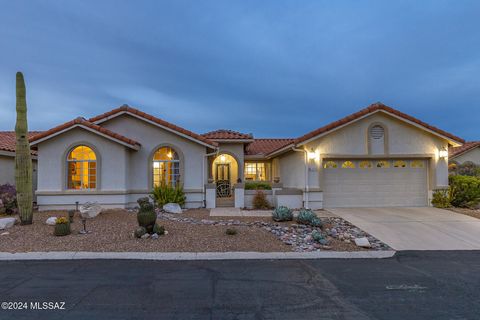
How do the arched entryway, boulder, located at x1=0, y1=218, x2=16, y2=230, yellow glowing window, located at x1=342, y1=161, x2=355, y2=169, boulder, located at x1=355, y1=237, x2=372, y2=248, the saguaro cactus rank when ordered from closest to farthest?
1. boulder, located at x1=355, y1=237, x2=372, y2=248
2. boulder, located at x1=0, y1=218, x2=16, y2=230
3. the saguaro cactus
4. yellow glowing window, located at x1=342, y1=161, x2=355, y2=169
5. the arched entryway

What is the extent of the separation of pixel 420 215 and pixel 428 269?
6.18m

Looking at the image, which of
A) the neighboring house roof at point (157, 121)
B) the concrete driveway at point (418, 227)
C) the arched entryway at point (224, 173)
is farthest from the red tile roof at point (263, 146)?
the concrete driveway at point (418, 227)

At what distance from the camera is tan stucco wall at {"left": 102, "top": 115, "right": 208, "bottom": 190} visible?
1326cm

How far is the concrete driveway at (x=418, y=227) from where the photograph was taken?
7656 mm

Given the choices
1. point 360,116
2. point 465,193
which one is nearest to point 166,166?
point 360,116

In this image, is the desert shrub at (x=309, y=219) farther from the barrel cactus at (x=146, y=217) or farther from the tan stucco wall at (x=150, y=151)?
the tan stucco wall at (x=150, y=151)

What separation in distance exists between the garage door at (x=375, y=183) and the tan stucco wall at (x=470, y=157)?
9.70 metres

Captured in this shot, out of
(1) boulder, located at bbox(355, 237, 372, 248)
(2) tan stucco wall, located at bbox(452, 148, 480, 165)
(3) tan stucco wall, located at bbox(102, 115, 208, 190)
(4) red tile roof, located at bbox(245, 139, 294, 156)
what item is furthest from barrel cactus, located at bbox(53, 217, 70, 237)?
(2) tan stucco wall, located at bbox(452, 148, 480, 165)

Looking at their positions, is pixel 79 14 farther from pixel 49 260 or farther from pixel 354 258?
pixel 354 258

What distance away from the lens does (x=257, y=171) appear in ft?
64.1

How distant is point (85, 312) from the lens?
3.87 m

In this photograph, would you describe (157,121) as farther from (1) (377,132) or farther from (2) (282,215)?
(1) (377,132)

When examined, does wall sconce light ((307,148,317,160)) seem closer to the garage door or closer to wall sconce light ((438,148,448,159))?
the garage door

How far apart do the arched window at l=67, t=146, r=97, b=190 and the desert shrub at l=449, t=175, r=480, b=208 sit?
1554 cm
